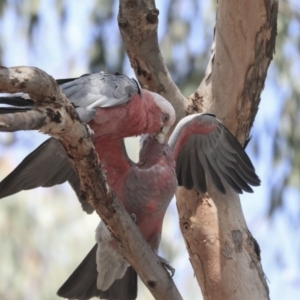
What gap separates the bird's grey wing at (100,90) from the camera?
2590mm

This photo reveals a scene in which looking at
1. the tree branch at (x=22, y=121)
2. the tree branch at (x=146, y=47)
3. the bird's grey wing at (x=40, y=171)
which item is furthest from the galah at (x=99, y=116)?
the tree branch at (x=22, y=121)

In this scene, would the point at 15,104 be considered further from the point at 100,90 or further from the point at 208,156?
the point at 208,156

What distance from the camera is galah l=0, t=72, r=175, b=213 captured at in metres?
2.61

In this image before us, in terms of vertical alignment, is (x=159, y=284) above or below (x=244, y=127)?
below

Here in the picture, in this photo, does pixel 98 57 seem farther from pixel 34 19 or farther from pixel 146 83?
pixel 146 83

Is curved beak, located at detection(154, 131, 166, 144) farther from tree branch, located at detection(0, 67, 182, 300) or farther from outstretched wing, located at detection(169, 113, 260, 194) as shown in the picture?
tree branch, located at detection(0, 67, 182, 300)

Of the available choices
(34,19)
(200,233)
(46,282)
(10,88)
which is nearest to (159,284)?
(200,233)

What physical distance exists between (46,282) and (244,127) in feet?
8.46

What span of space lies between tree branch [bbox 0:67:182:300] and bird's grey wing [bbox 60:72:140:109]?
385mm

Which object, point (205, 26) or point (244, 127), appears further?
point (205, 26)

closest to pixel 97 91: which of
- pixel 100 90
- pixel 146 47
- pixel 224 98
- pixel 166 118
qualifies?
pixel 100 90

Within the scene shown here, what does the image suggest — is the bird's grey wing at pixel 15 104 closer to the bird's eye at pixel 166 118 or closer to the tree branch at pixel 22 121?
the tree branch at pixel 22 121

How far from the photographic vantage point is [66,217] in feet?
17.9

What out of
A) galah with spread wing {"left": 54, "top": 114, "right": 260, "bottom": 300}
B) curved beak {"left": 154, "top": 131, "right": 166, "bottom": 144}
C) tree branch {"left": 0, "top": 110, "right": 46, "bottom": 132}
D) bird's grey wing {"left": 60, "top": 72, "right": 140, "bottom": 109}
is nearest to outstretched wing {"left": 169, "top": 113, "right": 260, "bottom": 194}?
galah with spread wing {"left": 54, "top": 114, "right": 260, "bottom": 300}
